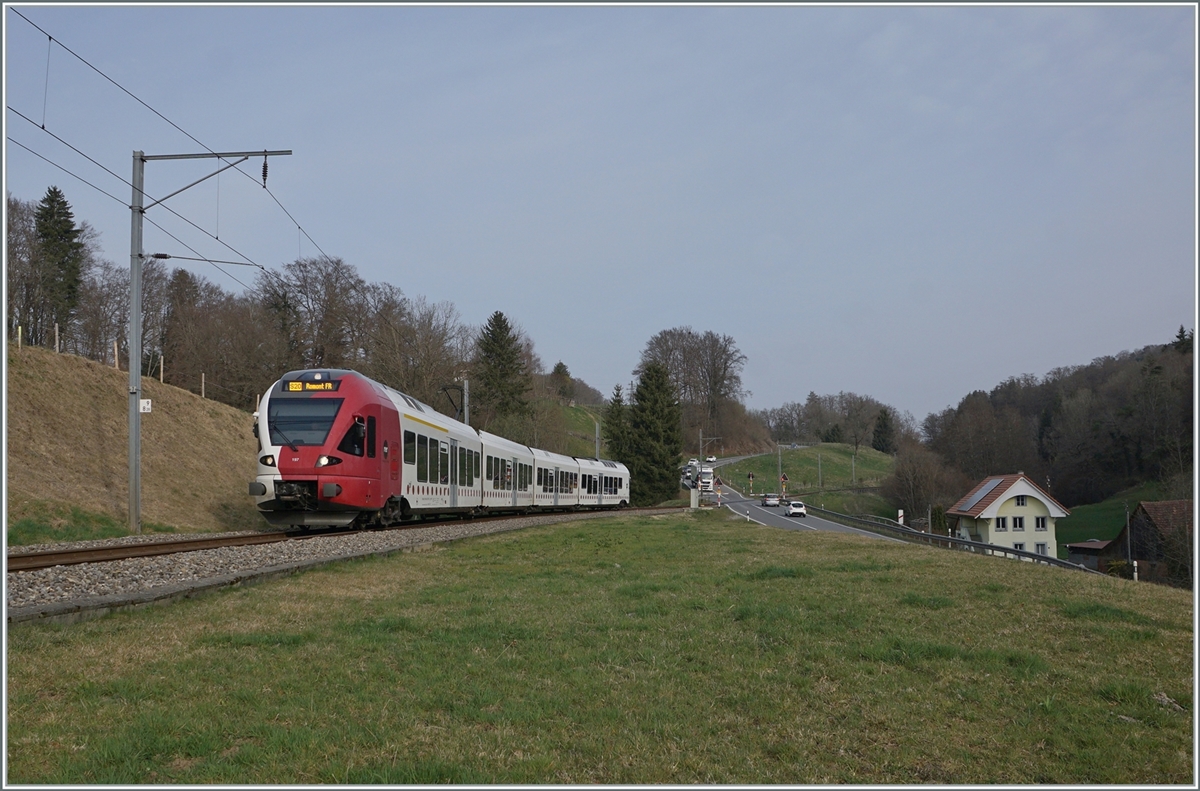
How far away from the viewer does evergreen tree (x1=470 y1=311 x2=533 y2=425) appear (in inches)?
2881

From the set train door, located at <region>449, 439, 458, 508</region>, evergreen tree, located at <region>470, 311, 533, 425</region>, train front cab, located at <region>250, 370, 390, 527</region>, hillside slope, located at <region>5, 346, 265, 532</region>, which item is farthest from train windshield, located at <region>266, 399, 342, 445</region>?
evergreen tree, located at <region>470, 311, 533, 425</region>

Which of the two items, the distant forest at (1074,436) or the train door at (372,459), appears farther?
the distant forest at (1074,436)

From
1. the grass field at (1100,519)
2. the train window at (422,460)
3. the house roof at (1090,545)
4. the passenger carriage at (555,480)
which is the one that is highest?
the train window at (422,460)

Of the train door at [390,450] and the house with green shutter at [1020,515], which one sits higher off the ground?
the train door at [390,450]

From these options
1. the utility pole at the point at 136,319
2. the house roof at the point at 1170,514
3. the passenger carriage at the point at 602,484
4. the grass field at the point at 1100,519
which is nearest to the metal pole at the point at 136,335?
the utility pole at the point at 136,319

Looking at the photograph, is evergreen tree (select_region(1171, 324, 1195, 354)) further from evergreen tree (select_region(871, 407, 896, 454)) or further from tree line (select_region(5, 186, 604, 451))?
evergreen tree (select_region(871, 407, 896, 454))

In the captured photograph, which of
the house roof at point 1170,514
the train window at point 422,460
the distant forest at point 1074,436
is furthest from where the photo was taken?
the distant forest at point 1074,436

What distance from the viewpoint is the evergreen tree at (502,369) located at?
2881 inches

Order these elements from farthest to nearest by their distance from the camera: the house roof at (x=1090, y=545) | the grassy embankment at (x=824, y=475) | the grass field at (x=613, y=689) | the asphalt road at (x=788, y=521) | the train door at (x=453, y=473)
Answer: the grassy embankment at (x=824, y=475) → the house roof at (x=1090, y=545) → the asphalt road at (x=788, y=521) → the train door at (x=453, y=473) → the grass field at (x=613, y=689)

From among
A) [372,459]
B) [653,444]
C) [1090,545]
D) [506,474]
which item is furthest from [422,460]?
[653,444]

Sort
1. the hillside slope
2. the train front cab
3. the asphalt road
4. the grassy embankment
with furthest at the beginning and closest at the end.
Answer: the grassy embankment
the asphalt road
the hillside slope
the train front cab

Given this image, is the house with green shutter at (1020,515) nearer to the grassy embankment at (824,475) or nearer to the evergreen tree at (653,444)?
the evergreen tree at (653,444)

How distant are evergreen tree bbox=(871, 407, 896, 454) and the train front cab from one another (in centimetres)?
12627

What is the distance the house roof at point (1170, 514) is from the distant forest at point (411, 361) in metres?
3.21
